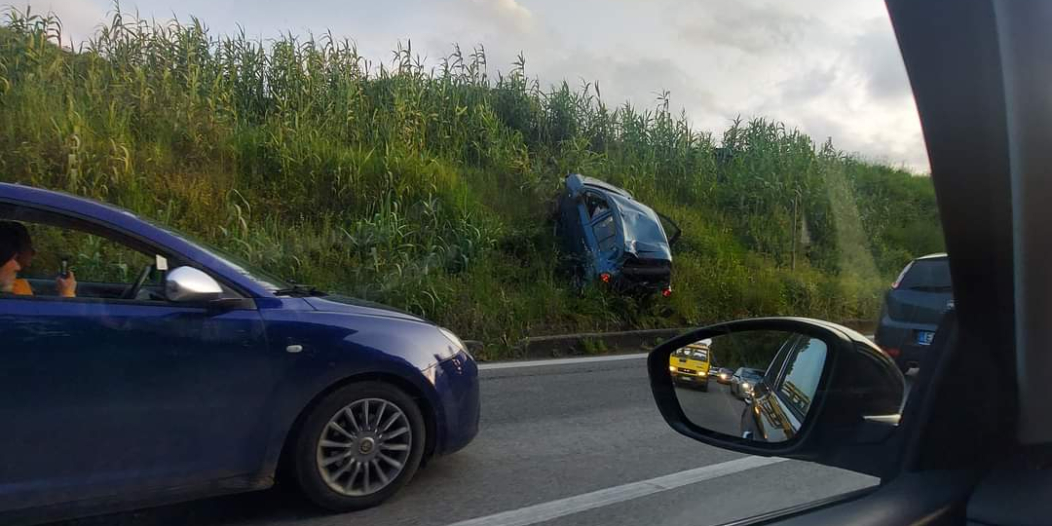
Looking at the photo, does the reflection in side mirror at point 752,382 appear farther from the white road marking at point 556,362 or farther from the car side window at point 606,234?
the car side window at point 606,234

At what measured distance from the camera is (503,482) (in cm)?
435

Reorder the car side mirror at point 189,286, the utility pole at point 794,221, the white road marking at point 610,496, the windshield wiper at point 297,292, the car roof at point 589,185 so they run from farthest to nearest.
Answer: the utility pole at point 794,221, the car roof at point 589,185, the windshield wiper at point 297,292, the white road marking at point 610,496, the car side mirror at point 189,286

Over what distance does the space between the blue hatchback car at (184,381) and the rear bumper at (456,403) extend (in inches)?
0.4

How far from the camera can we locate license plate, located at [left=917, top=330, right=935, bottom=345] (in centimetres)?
185

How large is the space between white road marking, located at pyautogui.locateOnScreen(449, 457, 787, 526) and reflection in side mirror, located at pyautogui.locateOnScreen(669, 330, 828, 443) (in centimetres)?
163

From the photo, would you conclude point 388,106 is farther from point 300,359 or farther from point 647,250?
point 300,359

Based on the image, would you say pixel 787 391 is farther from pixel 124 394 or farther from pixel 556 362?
pixel 556 362

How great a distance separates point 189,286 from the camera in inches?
135

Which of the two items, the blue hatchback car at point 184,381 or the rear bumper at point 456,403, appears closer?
the blue hatchback car at point 184,381

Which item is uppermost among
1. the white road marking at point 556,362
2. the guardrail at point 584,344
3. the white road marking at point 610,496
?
the guardrail at point 584,344

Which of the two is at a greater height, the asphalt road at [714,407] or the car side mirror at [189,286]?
the car side mirror at [189,286]

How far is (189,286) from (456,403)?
1520 mm

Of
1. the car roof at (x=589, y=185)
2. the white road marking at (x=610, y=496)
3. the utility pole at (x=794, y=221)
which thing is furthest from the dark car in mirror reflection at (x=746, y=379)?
the utility pole at (x=794, y=221)

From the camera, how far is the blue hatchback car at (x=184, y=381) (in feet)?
10.4
